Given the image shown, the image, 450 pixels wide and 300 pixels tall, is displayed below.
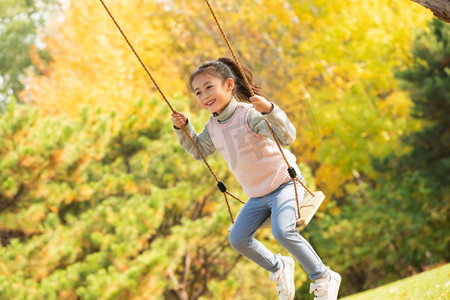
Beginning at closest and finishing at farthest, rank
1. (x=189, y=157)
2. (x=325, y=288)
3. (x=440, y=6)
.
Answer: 1. (x=440, y=6)
2. (x=325, y=288)
3. (x=189, y=157)

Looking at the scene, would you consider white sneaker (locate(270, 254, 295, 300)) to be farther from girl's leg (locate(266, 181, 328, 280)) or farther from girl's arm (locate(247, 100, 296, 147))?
girl's arm (locate(247, 100, 296, 147))

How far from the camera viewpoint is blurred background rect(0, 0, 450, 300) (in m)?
7.57

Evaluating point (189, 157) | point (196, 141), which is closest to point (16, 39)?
point (189, 157)

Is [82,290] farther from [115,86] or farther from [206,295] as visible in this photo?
[115,86]

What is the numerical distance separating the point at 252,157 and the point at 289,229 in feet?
1.48

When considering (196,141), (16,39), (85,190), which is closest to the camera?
(196,141)

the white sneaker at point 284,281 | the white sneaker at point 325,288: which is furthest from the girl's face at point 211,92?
the white sneaker at point 325,288

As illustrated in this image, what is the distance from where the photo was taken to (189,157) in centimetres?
982

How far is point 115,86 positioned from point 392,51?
6986 mm

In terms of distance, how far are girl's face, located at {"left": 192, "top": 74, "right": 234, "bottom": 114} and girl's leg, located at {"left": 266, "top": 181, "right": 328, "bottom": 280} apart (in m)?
0.58

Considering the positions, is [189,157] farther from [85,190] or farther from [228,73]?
[228,73]

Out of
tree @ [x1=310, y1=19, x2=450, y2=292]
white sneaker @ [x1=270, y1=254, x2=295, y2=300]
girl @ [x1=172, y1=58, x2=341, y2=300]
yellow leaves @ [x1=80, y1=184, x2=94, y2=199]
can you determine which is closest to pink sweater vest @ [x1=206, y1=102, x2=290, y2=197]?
girl @ [x1=172, y1=58, x2=341, y2=300]

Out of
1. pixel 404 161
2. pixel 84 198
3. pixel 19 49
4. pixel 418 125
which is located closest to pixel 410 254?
pixel 404 161

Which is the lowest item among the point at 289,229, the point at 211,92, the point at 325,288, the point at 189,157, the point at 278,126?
the point at 189,157
